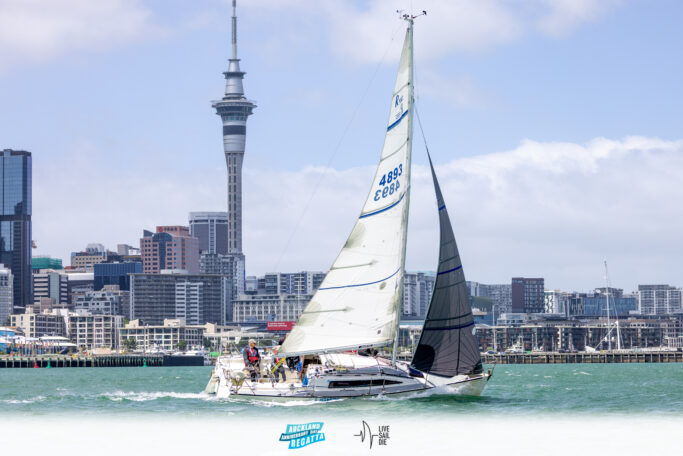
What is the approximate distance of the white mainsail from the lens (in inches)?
1742

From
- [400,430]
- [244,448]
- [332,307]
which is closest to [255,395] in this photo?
[332,307]

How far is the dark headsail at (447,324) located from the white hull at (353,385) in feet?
1.66

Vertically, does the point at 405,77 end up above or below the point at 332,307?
above

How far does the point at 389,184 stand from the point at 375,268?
10.8 ft

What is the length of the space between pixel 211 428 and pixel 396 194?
39.9ft

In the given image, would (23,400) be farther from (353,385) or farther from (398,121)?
(398,121)

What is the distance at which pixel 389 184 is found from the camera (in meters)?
44.9

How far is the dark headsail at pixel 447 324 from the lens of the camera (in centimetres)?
4531

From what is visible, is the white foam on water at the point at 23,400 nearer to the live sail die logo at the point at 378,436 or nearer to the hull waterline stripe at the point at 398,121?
the hull waterline stripe at the point at 398,121

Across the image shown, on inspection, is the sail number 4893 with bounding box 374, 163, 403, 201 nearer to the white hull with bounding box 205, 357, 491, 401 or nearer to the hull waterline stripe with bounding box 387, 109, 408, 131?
the hull waterline stripe with bounding box 387, 109, 408, 131

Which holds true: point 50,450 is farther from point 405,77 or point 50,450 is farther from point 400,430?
point 405,77

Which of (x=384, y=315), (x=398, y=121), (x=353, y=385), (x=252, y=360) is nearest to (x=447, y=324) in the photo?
(x=384, y=315)

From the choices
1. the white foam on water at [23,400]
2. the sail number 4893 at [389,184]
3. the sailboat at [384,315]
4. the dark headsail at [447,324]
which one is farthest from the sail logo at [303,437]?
the white foam on water at [23,400]

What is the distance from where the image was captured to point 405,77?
44.9 m
